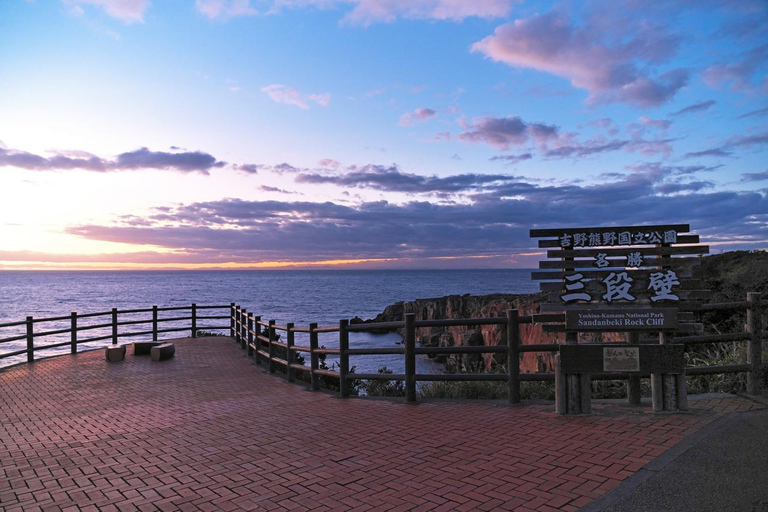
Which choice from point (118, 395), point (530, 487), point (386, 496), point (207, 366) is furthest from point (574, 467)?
point (207, 366)

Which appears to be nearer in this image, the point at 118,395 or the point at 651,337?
the point at 651,337

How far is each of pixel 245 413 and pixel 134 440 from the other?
1819mm

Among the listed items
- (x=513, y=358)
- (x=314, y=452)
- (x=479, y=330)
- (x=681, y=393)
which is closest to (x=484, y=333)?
(x=479, y=330)

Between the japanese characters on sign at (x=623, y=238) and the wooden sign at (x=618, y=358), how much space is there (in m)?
1.49

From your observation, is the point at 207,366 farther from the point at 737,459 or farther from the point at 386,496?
the point at 737,459

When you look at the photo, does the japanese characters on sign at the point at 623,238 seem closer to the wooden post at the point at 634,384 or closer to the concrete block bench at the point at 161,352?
the wooden post at the point at 634,384

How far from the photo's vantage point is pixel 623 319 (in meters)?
7.37

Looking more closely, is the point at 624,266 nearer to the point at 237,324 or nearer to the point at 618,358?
the point at 618,358

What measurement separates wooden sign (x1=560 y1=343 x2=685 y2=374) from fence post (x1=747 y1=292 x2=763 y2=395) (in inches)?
64.1

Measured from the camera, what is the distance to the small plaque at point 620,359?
7.23m

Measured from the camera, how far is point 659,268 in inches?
292

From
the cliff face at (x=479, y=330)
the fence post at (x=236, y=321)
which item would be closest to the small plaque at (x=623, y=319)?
the cliff face at (x=479, y=330)

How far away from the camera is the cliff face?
915 inches

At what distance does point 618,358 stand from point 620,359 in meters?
0.03
